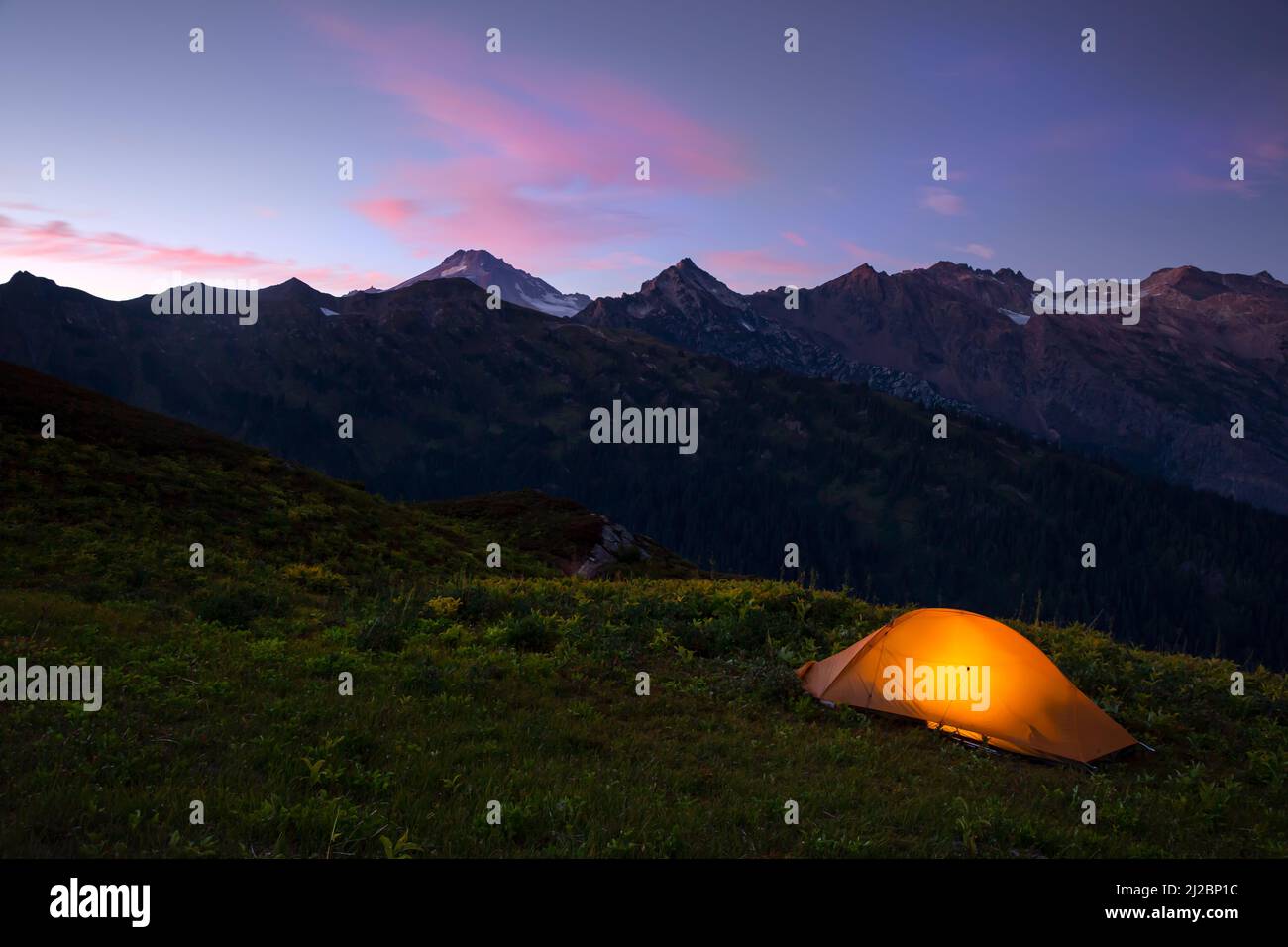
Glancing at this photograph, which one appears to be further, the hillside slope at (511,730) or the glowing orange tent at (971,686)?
the glowing orange tent at (971,686)

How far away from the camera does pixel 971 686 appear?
14531 mm

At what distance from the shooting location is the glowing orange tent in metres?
13.7

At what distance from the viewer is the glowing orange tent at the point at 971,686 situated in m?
13.7

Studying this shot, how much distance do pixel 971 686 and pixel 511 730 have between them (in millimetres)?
9113

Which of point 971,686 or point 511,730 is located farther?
point 971,686

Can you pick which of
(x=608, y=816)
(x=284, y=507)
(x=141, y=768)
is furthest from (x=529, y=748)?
(x=284, y=507)

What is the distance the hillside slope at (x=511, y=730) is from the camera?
7.98 meters

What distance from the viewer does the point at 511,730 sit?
37.2ft

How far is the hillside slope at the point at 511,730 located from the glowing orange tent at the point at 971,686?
0.53 m

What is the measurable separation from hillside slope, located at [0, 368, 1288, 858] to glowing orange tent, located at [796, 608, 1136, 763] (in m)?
0.53

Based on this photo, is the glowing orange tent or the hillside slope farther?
the glowing orange tent

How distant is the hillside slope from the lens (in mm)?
7980

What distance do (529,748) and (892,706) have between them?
7969mm
